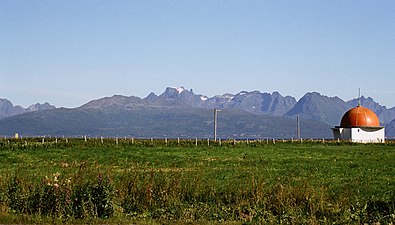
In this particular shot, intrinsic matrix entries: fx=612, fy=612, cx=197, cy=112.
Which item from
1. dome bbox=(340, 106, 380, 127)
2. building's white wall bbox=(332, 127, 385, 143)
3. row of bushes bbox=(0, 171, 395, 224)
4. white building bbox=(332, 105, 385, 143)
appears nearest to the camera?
row of bushes bbox=(0, 171, 395, 224)

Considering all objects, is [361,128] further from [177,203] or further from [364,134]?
[177,203]

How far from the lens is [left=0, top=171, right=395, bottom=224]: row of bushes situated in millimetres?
19422

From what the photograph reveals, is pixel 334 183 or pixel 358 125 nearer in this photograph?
pixel 334 183

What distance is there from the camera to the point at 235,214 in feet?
66.2

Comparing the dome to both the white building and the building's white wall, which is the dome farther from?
the building's white wall

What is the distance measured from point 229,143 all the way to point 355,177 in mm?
47947

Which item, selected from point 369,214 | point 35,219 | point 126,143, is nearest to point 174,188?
point 35,219

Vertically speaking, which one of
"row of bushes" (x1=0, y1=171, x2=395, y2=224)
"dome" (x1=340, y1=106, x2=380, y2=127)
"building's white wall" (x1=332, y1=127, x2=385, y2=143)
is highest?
"dome" (x1=340, y1=106, x2=380, y2=127)

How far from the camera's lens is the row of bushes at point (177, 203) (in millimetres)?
19422

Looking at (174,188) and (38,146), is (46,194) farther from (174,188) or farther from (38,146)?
(38,146)

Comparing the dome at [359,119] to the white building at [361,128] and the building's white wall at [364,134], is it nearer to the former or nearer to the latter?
the white building at [361,128]

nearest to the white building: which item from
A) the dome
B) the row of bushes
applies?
the dome

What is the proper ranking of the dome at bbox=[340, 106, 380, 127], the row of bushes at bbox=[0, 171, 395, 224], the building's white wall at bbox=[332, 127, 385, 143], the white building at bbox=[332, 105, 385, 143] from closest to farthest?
the row of bushes at bbox=[0, 171, 395, 224], the building's white wall at bbox=[332, 127, 385, 143], the white building at bbox=[332, 105, 385, 143], the dome at bbox=[340, 106, 380, 127]

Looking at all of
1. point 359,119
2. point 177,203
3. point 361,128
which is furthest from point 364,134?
point 177,203
